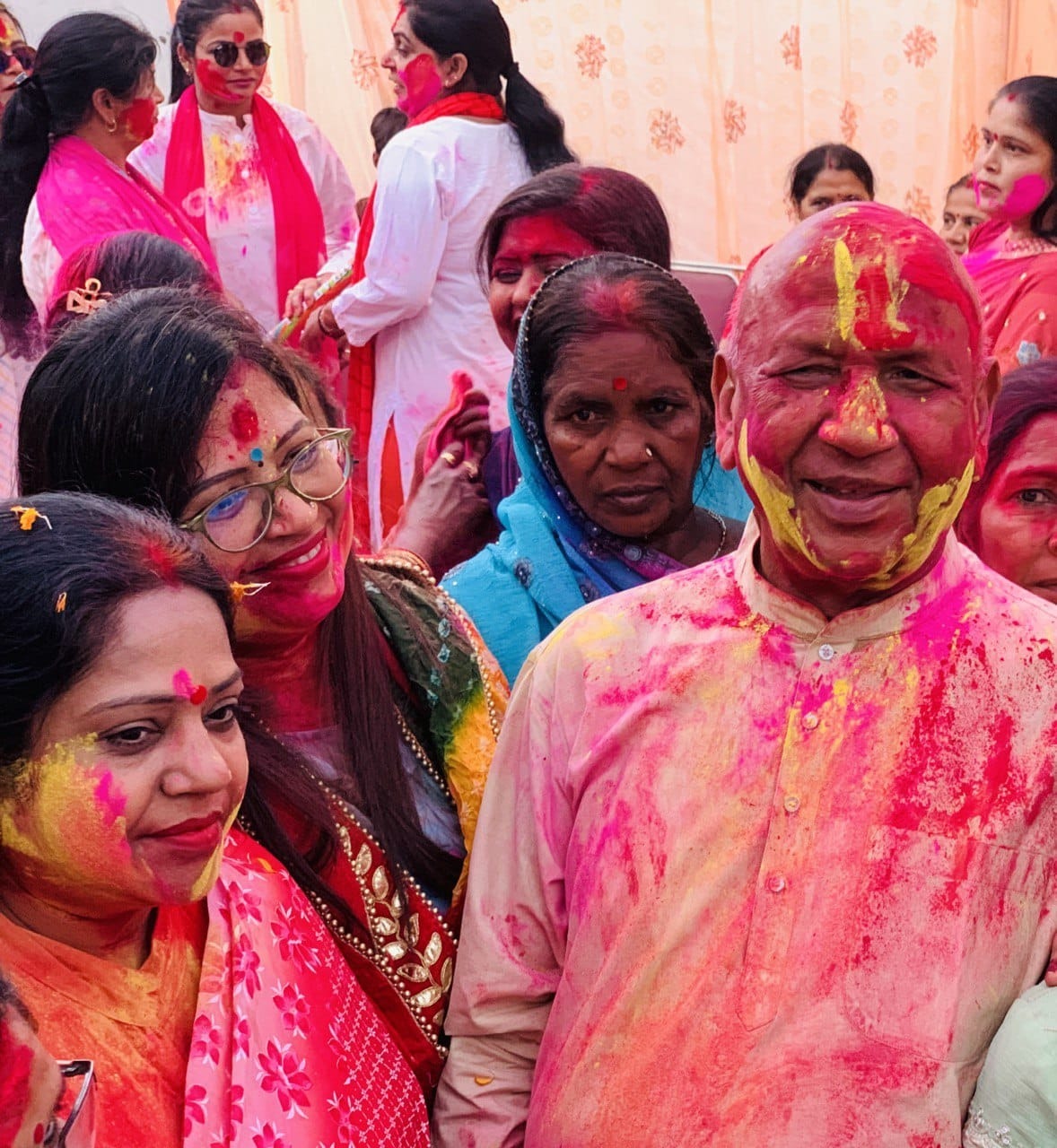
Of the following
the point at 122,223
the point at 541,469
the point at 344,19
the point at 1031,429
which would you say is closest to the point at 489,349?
the point at 122,223

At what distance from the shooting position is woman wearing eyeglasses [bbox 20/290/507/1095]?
2.44m

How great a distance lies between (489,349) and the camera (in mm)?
5398

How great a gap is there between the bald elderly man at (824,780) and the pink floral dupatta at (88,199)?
3.21m

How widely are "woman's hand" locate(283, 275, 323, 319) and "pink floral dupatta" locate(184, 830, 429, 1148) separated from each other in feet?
11.8

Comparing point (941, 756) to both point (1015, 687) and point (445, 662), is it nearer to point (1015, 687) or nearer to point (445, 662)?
point (1015, 687)

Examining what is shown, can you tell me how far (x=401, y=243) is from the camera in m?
5.16

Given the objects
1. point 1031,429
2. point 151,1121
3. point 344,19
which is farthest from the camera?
point 344,19

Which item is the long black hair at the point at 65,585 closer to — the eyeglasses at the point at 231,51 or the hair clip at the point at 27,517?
the hair clip at the point at 27,517

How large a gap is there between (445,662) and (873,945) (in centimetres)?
102

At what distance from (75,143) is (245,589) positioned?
320 centimetres

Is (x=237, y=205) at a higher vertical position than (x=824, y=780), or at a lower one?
higher

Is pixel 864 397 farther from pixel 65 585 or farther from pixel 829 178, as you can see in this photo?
pixel 829 178

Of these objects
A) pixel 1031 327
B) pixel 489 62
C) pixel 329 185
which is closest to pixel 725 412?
pixel 1031 327

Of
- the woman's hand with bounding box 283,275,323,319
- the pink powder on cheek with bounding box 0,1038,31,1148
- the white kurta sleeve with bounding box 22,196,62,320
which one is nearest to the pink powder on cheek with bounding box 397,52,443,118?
the woman's hand with bounding box 283,275,323,319
